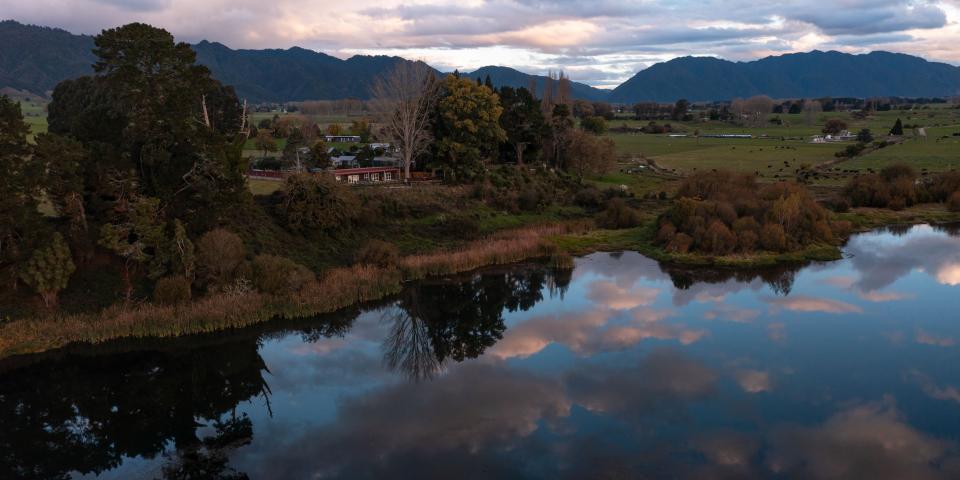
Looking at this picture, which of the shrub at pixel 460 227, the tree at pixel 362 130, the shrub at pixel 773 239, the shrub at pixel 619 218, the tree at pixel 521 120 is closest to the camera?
the shrub at pixel 773 239

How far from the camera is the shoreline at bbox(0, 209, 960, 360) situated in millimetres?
30750

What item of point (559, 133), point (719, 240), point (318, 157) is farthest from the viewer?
point (559, 133)

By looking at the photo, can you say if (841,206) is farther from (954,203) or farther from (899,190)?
(954,203)

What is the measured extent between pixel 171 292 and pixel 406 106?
105 ft

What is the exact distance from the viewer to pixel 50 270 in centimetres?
3159

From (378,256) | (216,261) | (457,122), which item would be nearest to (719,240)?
(378,256)

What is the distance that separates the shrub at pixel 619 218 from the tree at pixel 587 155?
1851 centimetres

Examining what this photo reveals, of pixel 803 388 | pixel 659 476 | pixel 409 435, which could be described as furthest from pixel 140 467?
pixel 803 388

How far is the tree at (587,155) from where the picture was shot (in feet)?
255

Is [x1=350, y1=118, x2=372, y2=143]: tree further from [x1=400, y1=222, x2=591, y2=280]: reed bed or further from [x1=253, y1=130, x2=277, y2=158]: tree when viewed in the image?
[x1=400, y1=222, x2=591, y2=280]: reed bed

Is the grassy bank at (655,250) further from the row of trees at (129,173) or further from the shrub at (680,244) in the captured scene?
the row of trees at (129,173)

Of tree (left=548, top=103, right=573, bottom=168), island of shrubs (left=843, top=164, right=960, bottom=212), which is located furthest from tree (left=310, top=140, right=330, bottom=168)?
island of shrubs (left=843, top=164, right=960, bottom=212)

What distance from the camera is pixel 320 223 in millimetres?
45500

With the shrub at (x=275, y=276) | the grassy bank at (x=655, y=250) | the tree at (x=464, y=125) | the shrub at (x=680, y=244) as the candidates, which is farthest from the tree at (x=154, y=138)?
the shrub at (x=680, y=244)
